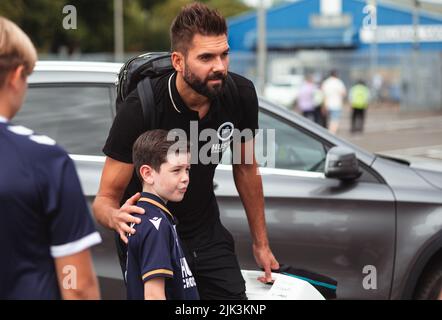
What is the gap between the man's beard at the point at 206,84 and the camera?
308 cm

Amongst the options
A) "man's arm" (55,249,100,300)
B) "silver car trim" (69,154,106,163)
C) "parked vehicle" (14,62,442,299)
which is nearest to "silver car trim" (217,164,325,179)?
"parked vehicle" (14,62,442,299)

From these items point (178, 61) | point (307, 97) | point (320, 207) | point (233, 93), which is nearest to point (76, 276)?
point (178, 61)

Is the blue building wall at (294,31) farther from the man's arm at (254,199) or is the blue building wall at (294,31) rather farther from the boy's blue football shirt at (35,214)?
the boy's blue football shirt at (35,214)

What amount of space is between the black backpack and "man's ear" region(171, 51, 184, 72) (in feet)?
0.42

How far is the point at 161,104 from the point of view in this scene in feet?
10.4

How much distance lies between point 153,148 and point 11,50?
931 millimetres

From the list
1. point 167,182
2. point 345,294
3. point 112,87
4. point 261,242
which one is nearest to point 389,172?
point 345,294

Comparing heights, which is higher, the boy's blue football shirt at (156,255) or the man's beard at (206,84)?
the man's beard at (206,84)

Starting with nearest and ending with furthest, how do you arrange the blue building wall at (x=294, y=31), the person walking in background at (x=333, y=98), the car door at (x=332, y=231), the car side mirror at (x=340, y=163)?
the car side mirror at (x=340, y=163) < the car door at (x=332, y=231) < the person walking in background at (x=333, y=98) < the blue building wall at (x=294, y=31)

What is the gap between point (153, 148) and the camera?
286cm

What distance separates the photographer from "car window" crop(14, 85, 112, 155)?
4.50 meters

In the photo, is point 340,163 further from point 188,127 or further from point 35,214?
point 35,214

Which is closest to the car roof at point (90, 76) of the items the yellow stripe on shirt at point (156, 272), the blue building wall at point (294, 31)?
the yellow stripe on shirt at point (156, 272)

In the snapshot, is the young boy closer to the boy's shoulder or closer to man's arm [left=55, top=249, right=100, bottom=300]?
the boy's shoulder
